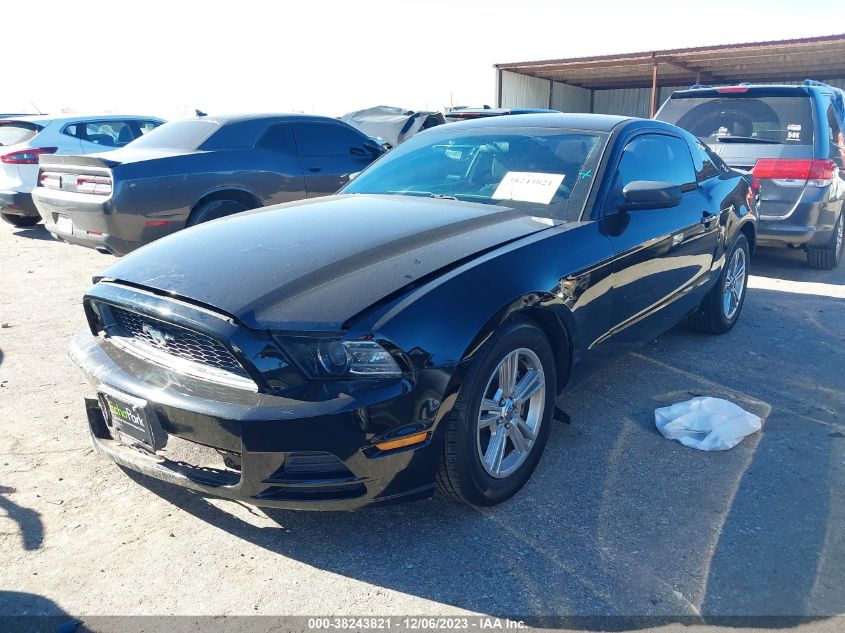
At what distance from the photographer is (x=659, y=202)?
3.37 m

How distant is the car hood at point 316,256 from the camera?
2346 millimetres

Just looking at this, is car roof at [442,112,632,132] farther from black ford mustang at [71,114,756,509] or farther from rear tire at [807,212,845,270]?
rear tire at [807,212,845,270]

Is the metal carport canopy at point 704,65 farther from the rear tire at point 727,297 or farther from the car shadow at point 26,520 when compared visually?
the car shadow at point 26,520

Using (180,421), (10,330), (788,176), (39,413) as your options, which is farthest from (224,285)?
(788,176)

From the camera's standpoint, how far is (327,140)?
735 cm

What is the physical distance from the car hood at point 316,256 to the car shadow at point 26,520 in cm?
100

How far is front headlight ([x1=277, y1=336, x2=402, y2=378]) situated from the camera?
7.38ft

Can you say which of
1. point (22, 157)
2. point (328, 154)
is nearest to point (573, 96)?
point (328, 154)

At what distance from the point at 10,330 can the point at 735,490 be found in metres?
4.84

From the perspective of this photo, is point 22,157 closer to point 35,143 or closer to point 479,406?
point 35,143

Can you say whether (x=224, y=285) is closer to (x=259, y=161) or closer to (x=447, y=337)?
(x=447, y=337)

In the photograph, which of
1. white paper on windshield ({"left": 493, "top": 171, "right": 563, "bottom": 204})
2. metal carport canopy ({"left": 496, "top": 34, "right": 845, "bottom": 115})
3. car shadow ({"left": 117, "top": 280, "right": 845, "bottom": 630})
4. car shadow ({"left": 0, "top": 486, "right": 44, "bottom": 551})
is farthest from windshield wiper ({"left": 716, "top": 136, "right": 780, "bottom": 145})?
metal carport canopy ({"left": 496, "top": 34, "right": 845, "bottom": 115})

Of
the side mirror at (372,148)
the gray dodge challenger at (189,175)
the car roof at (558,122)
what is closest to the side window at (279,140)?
the gray dodge challenger at (189,175)

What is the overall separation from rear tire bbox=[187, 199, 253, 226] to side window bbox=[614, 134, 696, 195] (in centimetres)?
373
